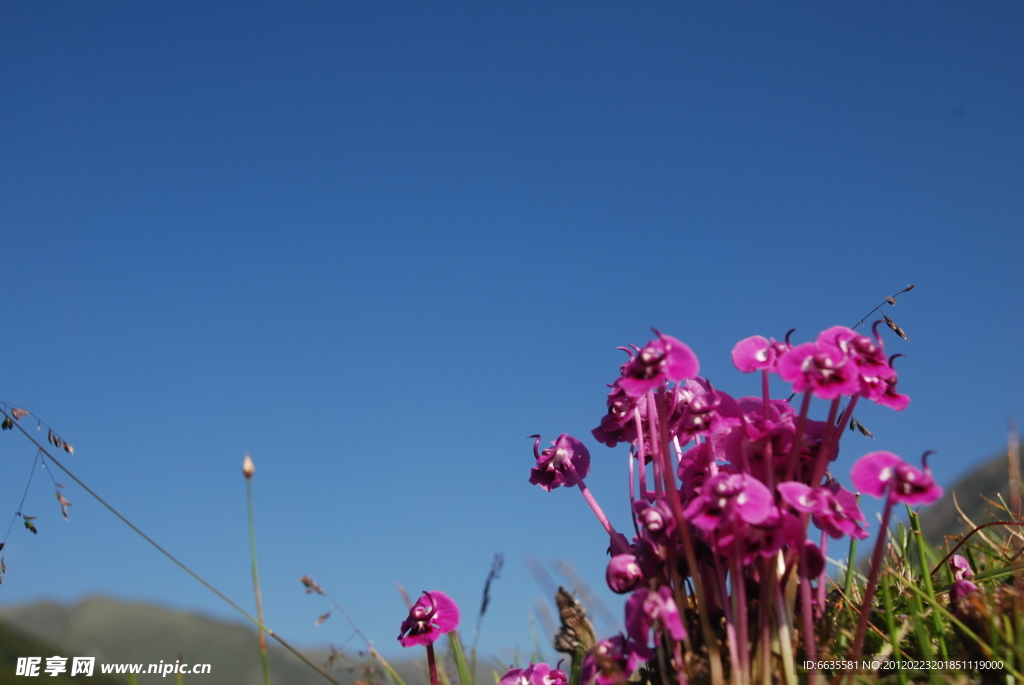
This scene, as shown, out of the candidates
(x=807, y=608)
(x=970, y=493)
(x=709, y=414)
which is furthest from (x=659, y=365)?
(x=970, y=493)

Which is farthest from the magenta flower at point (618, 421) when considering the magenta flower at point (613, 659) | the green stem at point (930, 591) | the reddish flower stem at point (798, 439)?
the green stem at point (930, 591)

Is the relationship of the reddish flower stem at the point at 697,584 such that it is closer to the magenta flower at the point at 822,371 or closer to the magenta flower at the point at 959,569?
the magenta flower at the point at 822,371

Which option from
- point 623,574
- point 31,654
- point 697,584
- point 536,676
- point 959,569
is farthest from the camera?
point 31,654

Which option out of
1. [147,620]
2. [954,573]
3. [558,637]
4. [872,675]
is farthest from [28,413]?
[147,620]

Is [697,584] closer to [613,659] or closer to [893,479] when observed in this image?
[613,659]

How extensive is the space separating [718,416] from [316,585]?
1958 millimetres

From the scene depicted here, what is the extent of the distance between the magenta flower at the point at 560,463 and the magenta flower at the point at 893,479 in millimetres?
937

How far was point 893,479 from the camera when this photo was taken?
70.8 inches

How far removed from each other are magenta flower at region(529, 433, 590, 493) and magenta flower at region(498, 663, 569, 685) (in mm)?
640

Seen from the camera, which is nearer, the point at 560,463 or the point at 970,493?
the point at 560,463

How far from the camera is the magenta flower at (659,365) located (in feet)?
6.23

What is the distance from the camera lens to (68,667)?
13.3 feet

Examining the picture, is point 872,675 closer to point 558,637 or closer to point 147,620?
point 558,637

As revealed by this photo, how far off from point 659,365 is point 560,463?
0.73m
